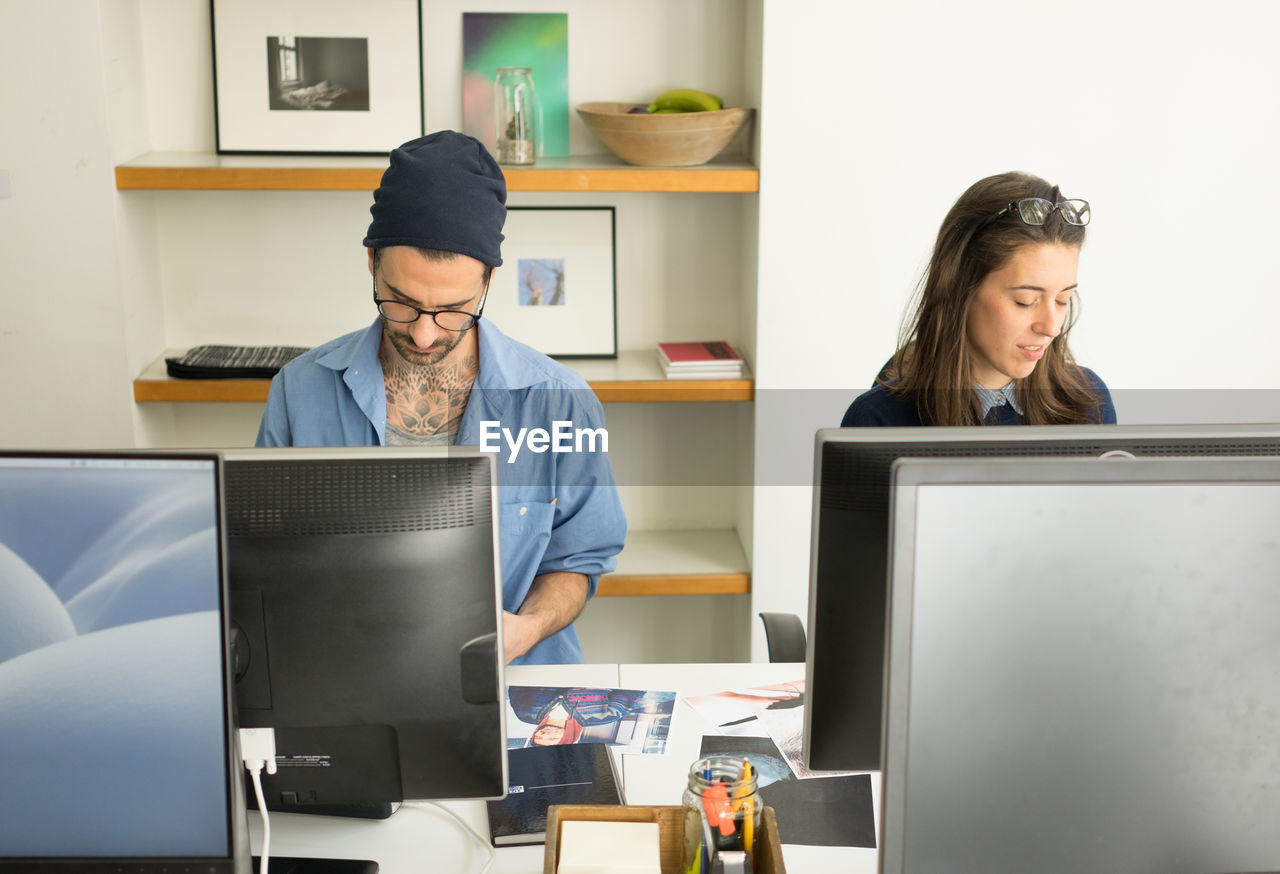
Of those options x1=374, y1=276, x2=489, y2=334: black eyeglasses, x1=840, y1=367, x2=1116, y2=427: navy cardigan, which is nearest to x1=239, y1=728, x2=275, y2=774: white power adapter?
x1=374, y1=276, x2=489, y2=334: black eyeglasses

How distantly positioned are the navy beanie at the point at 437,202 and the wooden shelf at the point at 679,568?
1045mm

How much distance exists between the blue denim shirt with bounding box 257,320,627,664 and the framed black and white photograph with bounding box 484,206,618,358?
0.88 meters

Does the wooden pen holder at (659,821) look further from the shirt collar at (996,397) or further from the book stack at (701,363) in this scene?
the book stack at (701,363)

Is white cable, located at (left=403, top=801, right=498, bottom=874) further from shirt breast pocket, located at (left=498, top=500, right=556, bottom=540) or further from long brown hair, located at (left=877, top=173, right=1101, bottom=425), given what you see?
long brown hair, located at (left=877, top=173, right=1101, bottom=425)

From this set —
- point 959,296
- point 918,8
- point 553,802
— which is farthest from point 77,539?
point 918,8

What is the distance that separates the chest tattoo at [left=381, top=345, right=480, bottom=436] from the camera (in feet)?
5.82

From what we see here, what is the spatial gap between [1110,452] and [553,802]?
69 cm

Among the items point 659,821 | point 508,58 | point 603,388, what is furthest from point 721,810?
point 508,58

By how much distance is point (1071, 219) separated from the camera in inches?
67.1

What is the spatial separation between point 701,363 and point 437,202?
40.6 inches

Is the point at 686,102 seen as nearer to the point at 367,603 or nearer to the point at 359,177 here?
the point at 359,177

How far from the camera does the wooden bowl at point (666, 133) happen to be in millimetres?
2371

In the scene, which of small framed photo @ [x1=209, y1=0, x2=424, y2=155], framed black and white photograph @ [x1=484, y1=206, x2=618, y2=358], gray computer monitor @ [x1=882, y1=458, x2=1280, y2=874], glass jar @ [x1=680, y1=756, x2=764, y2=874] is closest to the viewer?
gray computer monitor @ [x1=882, y1=458, x2=1280, y2=874]

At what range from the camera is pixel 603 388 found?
→ 246cm
